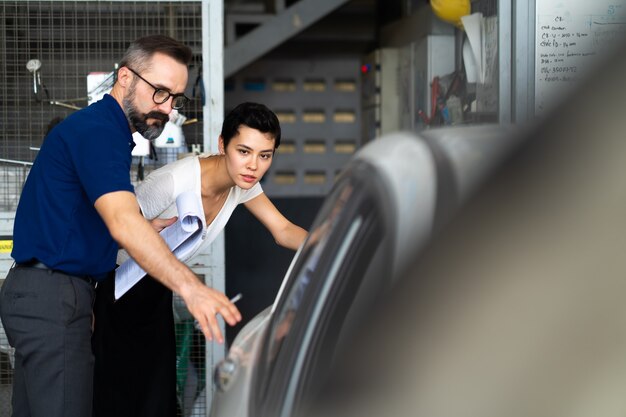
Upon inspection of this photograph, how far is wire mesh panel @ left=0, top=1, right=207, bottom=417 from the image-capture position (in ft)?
15.8

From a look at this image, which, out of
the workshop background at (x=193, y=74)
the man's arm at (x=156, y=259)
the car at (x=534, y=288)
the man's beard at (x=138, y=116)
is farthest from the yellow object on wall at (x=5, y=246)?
the car at (x=534, y=288)

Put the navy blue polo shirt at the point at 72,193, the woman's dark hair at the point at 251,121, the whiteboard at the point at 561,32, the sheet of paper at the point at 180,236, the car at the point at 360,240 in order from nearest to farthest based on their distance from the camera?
1. the car at the point at 360,240
2. the navy blue polo shirt at the point at 72,193
3. the sheet of paper at the point at 180,236
4. the woman's dark hair at the point at 251,121
5. the whiteboard at the point at 561,32

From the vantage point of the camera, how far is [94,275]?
3.13 metres

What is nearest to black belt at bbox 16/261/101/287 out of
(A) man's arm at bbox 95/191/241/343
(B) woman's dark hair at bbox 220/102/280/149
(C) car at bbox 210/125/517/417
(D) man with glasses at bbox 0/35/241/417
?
(D) man with glasses at bbox 0/35/241/417

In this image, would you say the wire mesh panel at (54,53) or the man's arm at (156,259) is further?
the wire mesh panel at (54,53)

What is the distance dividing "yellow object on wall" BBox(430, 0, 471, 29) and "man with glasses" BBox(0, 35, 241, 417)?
2548mm

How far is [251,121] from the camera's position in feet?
11.7

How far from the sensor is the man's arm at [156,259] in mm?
2555

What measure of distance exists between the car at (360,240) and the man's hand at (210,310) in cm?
21

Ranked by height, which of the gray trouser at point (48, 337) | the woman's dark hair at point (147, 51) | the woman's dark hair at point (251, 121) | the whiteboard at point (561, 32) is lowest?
the gray trouser at point (48, 337)

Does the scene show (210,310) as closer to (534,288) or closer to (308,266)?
(308,266)

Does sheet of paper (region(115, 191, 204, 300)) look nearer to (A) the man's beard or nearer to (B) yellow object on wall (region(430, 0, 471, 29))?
(A) the man's beard

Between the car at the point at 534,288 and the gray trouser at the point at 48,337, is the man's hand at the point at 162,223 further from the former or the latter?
the car at the point at 534,288

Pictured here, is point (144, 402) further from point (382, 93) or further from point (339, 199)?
point (382, 93)
